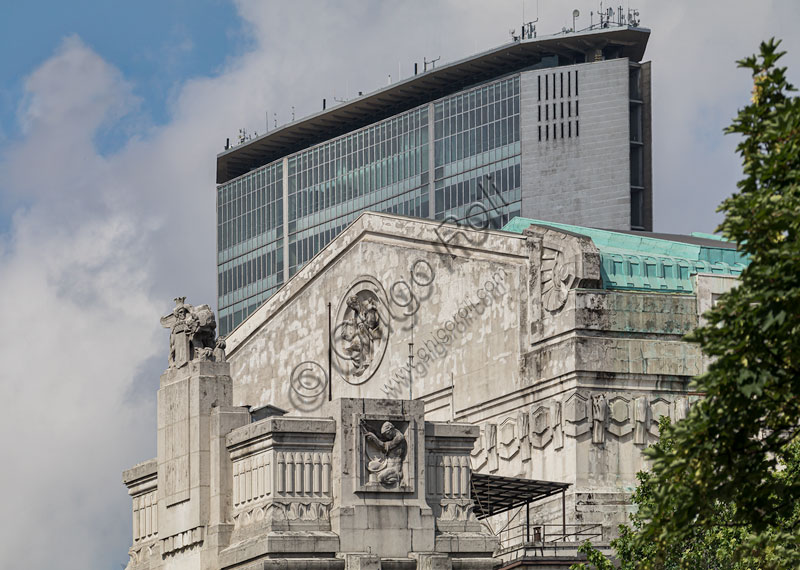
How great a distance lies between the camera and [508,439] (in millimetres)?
77938

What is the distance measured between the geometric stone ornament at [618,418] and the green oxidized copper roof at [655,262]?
4.77 meters

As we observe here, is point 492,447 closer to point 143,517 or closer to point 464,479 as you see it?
point 143,517

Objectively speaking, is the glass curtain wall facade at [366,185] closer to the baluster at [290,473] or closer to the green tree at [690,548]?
the green tree at [690,548]

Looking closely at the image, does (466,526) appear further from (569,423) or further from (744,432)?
(744,432)

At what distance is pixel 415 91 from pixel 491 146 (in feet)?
40.4

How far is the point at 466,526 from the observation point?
54781 mm

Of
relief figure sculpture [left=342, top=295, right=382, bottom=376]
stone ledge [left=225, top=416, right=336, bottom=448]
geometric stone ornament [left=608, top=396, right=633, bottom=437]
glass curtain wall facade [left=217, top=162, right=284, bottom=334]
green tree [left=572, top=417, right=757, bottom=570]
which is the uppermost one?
glass curtain wall facade [left=217, top=162, right=284, bottom=334]

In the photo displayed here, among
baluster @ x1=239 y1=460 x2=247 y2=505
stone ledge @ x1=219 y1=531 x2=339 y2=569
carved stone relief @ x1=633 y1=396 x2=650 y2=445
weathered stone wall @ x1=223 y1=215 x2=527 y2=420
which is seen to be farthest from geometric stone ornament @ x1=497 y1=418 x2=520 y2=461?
stone ledge @ x1=219 y1=531 x2=339 y2=569

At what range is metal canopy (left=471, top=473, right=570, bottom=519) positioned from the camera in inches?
2462

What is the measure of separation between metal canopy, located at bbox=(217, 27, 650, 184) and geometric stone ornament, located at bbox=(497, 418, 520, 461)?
90121mm

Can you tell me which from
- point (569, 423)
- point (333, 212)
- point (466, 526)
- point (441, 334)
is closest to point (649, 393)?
point (569, 423)

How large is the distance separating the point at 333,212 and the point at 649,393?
107737 millimetres

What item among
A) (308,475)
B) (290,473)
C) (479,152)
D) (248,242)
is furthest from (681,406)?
(248,242)

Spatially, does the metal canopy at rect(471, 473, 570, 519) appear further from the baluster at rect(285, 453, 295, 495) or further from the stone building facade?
the baluster at rect(285, 453, 295, 495)
